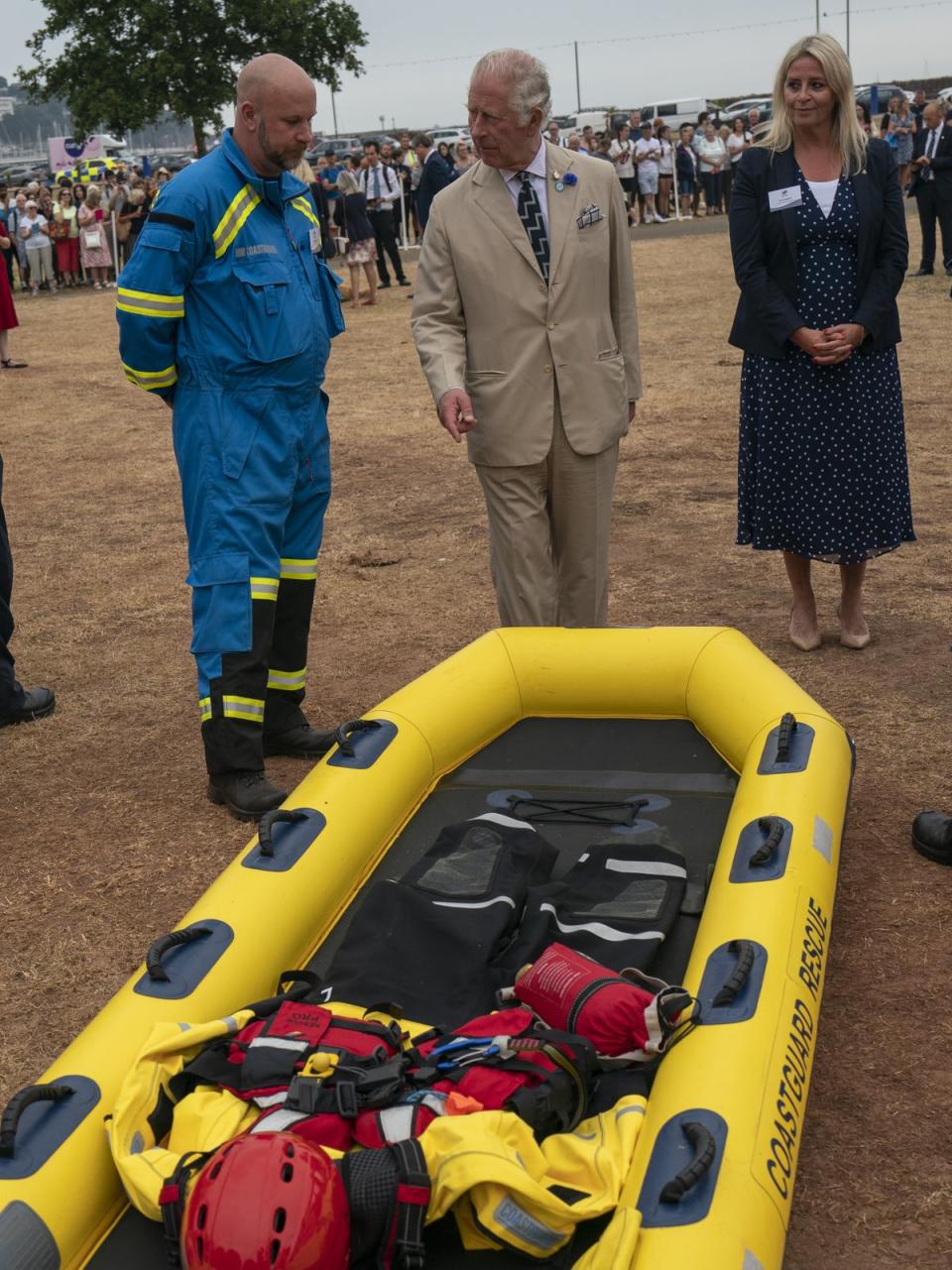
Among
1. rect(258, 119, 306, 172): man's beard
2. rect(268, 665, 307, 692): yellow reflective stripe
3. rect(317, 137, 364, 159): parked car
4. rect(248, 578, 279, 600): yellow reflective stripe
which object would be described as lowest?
rect(268, 665, 307, 692): yellow reflective stripe

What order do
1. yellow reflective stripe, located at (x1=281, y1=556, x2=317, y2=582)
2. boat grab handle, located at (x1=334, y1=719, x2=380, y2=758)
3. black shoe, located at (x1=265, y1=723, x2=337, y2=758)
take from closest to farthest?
1. boat grab handle, located at (x1=334, y1=719, x2=380, y2=758)
2. yellow reflective stripe, located at (x1=281, y1=556, x2=317, y2=582)
3. black shoe, located at (x1=265, y1=723, x2=337, y2=758)

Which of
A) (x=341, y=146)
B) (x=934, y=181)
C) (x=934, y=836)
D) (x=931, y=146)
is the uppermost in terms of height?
(x=341, y=146)

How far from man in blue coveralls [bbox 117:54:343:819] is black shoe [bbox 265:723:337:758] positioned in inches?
15.3

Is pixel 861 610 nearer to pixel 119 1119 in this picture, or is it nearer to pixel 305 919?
pixel 305 919

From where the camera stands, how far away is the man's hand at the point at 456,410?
3986 mm

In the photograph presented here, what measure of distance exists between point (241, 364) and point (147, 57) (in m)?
37.2

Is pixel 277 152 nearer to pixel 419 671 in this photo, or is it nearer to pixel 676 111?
pixel 419 671

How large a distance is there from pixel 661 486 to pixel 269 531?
3.80 meters

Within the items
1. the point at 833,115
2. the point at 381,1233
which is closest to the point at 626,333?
the point at 833,115

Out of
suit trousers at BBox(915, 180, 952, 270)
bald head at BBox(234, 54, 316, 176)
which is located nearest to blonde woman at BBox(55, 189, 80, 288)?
suit trousers at BBox(915, 180, 952, 270)

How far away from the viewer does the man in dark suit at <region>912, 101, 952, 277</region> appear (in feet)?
39.9

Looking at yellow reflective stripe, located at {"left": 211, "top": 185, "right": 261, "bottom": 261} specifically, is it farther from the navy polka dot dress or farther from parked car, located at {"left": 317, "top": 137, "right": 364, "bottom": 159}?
parked car, located at {"left": 317, "top": 137, "right": 364, "bottom": 159}

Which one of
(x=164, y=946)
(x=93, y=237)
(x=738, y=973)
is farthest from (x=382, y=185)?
(x=738, y=973)

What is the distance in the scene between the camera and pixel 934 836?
368cm
